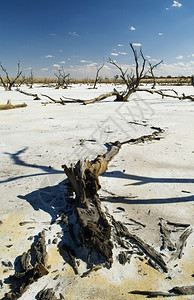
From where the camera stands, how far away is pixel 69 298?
1.22 metres

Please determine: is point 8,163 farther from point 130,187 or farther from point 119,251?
point 119,251

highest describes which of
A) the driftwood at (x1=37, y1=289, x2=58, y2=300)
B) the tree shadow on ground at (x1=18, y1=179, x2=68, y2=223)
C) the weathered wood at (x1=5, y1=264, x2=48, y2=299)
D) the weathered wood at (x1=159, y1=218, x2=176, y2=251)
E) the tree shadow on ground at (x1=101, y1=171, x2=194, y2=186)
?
the tree shadow on ground at (x1=101, y1=171, x2=194, y2=186)

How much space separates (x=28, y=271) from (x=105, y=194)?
1.11 m

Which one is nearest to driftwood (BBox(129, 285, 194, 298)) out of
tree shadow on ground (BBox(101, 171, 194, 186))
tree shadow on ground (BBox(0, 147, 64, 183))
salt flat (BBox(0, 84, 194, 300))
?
salt flat (BBox(0, 84, 194, 300))

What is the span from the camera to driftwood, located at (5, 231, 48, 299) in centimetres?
124

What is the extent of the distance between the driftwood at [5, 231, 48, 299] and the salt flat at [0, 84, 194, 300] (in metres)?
0.04

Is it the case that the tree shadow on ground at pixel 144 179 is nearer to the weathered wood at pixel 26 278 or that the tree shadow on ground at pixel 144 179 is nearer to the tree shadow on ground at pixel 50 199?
the tree shadow on ground at pixel 50 199

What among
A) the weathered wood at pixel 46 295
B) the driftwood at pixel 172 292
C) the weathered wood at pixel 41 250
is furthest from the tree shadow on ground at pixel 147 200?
the weathered wood at pixel 46 295

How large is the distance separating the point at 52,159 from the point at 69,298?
222 cm

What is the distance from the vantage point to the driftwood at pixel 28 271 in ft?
4.08

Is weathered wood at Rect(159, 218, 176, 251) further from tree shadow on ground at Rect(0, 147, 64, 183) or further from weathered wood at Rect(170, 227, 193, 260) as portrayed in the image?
tree shadow on ground at Rect(0, 147, 64, 183)

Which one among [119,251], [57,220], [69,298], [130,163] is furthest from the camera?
[130,163]

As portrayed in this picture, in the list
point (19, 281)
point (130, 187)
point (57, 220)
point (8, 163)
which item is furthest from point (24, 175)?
point (19, 281)

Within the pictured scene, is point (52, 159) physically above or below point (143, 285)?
above
